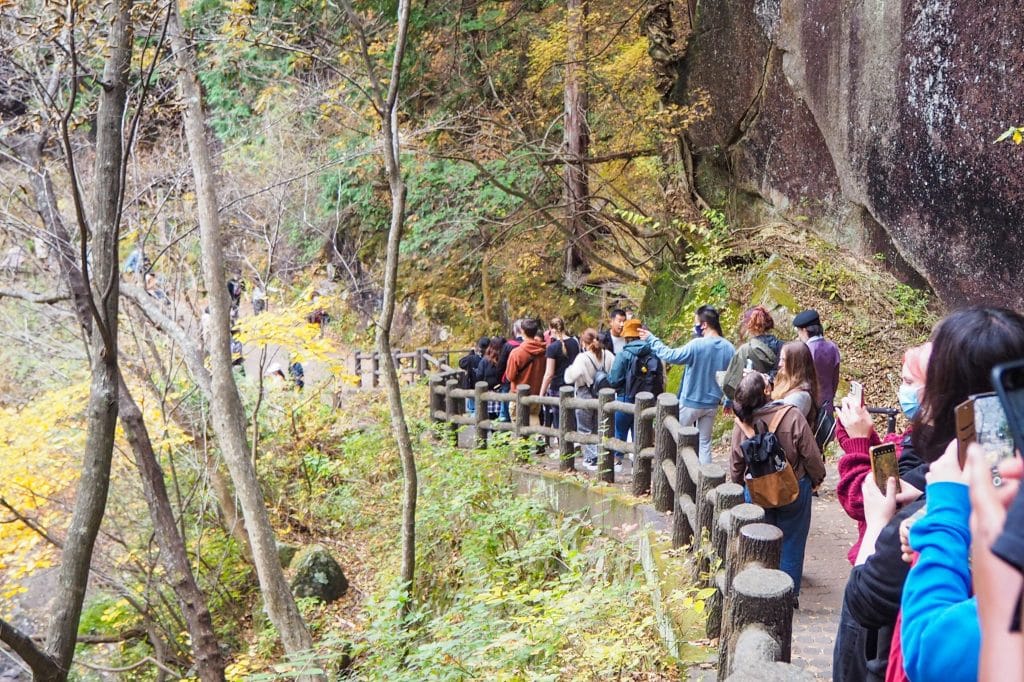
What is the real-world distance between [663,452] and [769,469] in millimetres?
2215

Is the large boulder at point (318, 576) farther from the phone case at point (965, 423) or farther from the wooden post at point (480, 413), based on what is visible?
the phone case at point (965, 423)

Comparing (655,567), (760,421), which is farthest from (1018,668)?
(655,567)

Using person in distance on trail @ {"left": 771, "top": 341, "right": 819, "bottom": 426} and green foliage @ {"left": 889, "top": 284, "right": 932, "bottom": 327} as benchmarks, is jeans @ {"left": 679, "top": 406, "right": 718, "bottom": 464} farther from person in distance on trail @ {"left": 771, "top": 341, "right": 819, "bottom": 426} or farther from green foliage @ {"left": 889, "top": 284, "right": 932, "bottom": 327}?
green foliage @ {"left": 889, "top": 284, "right": 932, "bottom": 327}

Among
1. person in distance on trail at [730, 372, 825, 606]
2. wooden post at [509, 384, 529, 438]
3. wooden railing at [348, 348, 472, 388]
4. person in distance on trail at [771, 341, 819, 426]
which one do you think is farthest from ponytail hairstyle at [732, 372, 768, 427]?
wooden railing at [348, 348, 472, 388]

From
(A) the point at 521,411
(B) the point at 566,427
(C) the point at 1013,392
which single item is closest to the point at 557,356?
(A) the point at 521,411

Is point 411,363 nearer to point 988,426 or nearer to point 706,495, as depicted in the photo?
point 706,495

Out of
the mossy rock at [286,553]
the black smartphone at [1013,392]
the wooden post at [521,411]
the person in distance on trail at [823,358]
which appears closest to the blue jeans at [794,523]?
the person in distance on trail at [823,358]

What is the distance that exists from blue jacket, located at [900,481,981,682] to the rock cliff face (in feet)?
26.6

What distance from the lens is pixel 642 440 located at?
764 cm

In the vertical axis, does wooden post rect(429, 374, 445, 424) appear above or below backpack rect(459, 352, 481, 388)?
below

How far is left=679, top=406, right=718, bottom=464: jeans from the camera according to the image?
23.6ft

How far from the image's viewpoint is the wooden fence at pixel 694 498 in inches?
127

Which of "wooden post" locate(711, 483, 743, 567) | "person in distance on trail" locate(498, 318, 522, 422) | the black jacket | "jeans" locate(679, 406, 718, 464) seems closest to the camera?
the black jacket

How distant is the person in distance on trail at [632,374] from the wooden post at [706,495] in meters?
2.97
